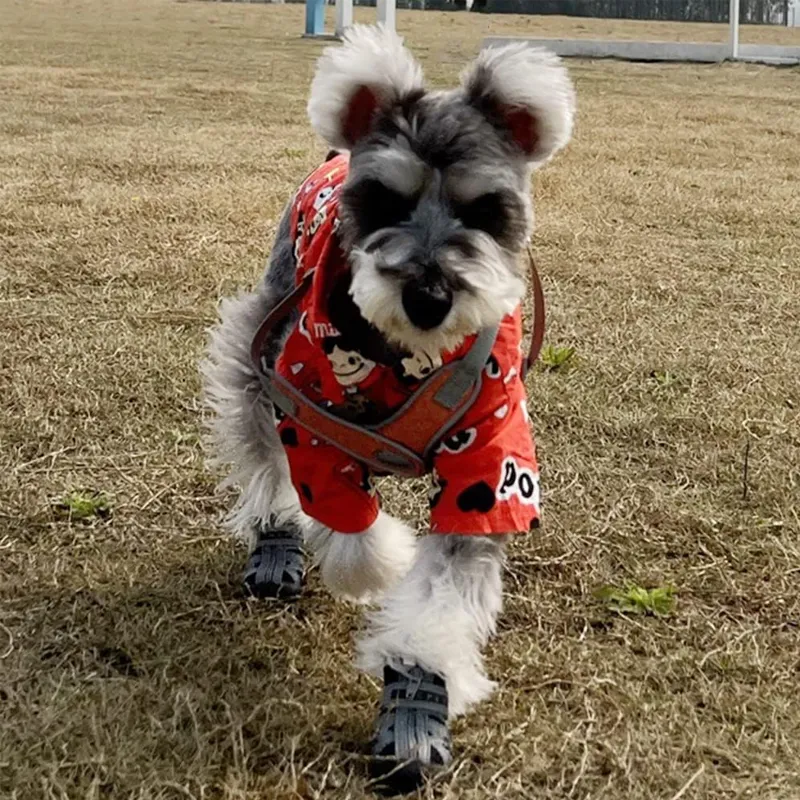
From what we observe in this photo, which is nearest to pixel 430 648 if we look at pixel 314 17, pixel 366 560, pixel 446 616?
pixel 446 616

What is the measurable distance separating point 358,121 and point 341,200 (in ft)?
0.64

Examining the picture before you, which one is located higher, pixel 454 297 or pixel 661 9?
pixel 661 9

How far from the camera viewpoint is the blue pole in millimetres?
23703

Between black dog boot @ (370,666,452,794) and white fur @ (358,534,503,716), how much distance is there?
34 mm

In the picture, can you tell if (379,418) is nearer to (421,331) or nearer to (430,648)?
(421,331)

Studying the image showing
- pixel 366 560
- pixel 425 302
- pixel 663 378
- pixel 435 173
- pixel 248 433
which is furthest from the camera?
pixel 663 378

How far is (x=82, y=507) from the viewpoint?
3.38 m

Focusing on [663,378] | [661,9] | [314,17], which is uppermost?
[661,9]

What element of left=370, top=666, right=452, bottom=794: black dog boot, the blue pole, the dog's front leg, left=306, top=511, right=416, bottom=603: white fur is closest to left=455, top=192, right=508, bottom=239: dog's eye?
the dog's front leg

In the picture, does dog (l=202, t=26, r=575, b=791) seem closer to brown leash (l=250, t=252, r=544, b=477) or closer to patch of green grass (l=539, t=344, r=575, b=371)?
brown leash (l=250, t=252, r=544, b=477)

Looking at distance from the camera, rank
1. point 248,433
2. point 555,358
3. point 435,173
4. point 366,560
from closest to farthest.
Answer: point 435,173
point 366,560
point 248,433
point 555,358

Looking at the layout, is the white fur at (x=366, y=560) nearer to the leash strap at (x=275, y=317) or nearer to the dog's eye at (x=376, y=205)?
the leash strap at (x=275, y=317)

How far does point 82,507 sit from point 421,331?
1.50 meters

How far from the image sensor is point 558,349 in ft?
15.6
